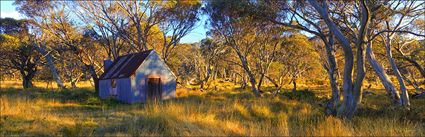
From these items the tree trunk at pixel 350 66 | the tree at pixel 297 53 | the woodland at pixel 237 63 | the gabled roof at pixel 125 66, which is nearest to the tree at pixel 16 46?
the woodland at pixel 237 63

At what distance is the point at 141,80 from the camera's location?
23312 millimetres

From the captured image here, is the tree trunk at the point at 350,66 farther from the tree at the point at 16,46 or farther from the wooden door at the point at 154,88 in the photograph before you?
the tree at the point at 16,46

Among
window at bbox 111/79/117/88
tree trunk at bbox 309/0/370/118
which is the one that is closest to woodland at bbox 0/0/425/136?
tree trunk at bbox 309/0/370/118

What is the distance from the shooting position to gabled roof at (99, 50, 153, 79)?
23452 millimetres

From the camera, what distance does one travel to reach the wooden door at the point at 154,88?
77.3 feet

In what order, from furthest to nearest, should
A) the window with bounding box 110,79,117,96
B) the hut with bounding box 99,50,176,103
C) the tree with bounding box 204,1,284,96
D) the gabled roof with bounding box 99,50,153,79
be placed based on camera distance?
the window with bounding box 110,79,117,96 < the gabled roof with bounding box 99,50,153,79 < the tree with bounding box 204,1,284,96 < the hut with bounding box 99,50,176,103

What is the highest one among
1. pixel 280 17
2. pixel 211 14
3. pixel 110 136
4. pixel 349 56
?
pixel 211 14

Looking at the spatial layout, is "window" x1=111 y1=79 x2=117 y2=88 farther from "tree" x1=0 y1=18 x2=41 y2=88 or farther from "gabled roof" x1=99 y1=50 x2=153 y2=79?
"tree" x1=0 y1=18 x2=41 y2=88

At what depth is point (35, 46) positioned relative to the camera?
33.1 metres

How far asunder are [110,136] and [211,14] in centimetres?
1705

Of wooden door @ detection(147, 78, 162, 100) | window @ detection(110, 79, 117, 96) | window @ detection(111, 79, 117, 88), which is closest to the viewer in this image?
wooden door @ detection(147, 78, 162, 100)

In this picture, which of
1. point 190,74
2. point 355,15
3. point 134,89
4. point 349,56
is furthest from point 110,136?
point 190,74

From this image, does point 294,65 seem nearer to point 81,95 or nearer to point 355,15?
point 355,15

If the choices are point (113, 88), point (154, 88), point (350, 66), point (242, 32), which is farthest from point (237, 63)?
point (350, 66)
